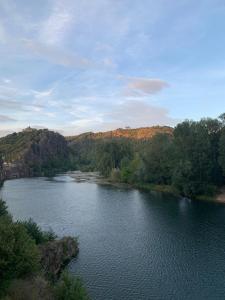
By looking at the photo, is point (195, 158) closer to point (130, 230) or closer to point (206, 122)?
point (206, 122)

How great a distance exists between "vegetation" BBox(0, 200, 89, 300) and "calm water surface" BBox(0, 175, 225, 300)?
847cm

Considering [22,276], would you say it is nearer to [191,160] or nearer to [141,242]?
[141,242]

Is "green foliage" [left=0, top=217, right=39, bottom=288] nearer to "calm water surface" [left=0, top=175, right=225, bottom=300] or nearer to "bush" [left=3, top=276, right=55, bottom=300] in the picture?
"bush" [left=3, top=276, right=55, bottom=300]

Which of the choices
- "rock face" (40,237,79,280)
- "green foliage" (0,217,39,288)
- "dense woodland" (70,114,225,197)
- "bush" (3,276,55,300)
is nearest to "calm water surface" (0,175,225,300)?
"rock face" (40,237,79,280)

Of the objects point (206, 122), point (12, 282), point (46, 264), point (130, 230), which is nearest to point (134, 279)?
point (46, 264)

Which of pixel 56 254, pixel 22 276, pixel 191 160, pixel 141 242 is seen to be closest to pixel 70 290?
pixel 22 276

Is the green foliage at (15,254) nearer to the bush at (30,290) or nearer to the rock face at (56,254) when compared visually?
the bush at (30,290)

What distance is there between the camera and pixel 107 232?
6334 cm

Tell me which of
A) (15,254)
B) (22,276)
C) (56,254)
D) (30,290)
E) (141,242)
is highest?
(15,254)

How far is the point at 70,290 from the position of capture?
101 ft

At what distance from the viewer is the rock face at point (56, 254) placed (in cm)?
4447

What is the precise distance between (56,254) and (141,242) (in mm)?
15981

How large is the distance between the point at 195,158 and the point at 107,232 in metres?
49.2

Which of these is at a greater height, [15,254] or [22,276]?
[15,254]
